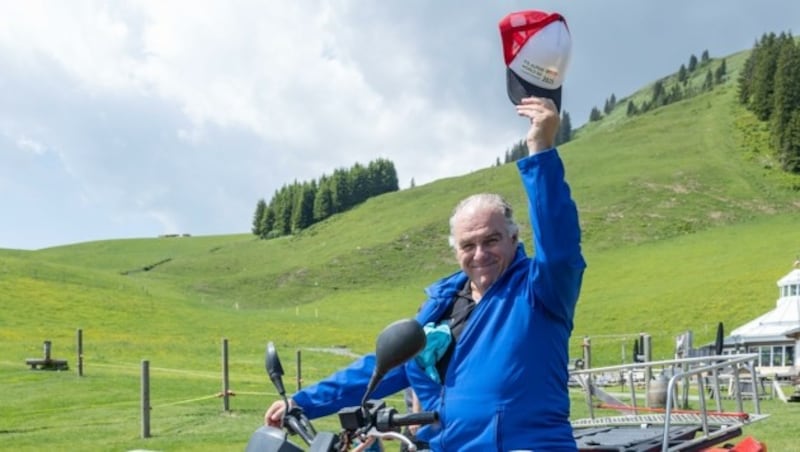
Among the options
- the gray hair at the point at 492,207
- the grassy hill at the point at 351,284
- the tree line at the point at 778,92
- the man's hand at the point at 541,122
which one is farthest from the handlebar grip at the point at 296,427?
the tree line at the point at 778,92

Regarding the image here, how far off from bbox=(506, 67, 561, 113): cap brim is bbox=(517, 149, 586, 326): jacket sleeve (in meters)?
0.22

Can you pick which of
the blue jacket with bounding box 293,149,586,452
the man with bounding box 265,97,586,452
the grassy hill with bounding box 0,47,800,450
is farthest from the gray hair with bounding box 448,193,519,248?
the grassy hill with bounding box 0,47,800,450

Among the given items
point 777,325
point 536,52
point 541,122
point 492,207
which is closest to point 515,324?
point 492,207

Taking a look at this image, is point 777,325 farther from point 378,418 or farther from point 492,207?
point 378,418

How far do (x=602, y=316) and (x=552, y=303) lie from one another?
54.1 metres

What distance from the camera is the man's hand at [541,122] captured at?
3.36 meters

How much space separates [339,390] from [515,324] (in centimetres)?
83

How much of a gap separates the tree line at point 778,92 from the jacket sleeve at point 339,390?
99.5 m

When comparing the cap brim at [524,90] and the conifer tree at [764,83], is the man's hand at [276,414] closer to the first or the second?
the cap brim at [524,90]

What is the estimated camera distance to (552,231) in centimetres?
335

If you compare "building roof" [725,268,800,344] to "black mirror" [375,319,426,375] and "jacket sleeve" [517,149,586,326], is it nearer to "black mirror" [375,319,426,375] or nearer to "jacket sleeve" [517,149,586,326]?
"jacket sleeve" [517,149,586,326]

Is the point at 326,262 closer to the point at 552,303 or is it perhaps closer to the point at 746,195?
the point at 746,195

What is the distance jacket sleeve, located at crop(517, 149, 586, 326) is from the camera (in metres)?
3.34

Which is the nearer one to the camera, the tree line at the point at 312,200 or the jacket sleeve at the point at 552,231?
the jacket sleeve at the point at 552,231
